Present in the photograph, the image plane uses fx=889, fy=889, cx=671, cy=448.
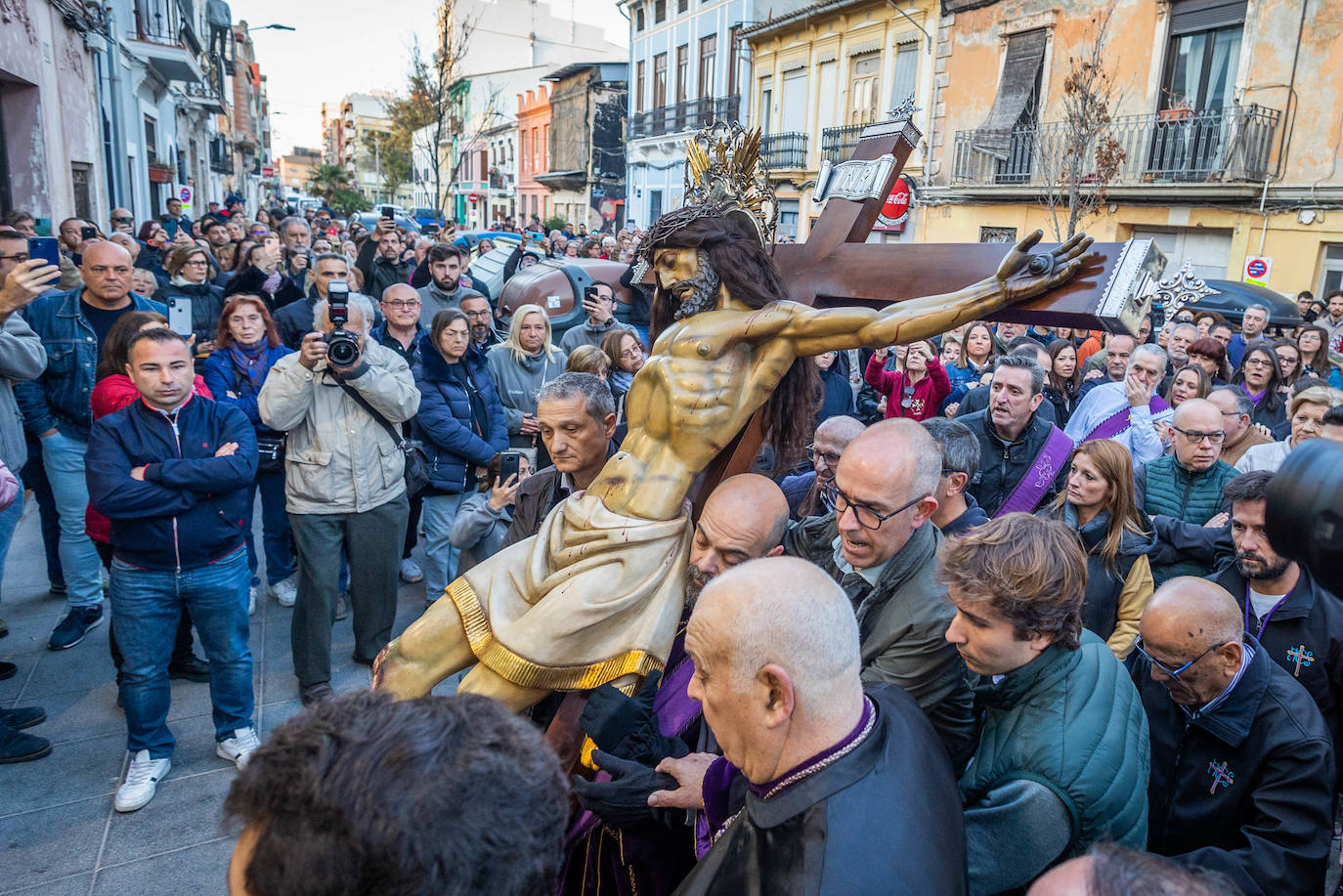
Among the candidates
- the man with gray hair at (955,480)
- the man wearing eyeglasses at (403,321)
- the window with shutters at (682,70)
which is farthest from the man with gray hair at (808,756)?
the window with shutters at (682,70)

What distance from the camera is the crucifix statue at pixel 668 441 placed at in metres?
2.38

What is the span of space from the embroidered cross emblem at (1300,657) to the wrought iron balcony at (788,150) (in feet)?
72.3

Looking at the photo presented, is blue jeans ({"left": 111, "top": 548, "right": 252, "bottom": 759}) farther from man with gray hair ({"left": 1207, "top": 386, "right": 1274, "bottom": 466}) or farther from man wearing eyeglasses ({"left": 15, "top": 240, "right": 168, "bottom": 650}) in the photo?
man with gray hair ({"left": 1207, "top": 386, "right": 1274, "bottom": 466})

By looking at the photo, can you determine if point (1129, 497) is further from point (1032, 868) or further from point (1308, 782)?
point (1032, 868)

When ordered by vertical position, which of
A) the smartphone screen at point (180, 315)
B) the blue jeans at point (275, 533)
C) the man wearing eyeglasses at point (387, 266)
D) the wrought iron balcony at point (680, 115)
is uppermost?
the wrought iron balcony at point (680, 115)

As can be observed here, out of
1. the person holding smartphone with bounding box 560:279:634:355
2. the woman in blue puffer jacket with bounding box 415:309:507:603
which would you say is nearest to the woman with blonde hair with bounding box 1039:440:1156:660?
the woman in blue puffer jacket with bounding box 415:309:507:603

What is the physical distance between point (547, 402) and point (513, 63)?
56581 mm

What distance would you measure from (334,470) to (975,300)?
3.21m

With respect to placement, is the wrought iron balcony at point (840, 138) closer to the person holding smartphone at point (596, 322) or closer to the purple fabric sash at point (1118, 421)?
the person holding smartphone at point (596, 322)

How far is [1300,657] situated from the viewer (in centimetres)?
289

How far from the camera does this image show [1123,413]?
536cm

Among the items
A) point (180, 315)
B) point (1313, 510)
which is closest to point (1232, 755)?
point (1313, 510)

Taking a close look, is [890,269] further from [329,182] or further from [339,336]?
[329,182]

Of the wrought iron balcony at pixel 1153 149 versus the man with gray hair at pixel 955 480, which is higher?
the wrought iron balcony at pixel 1153 149
